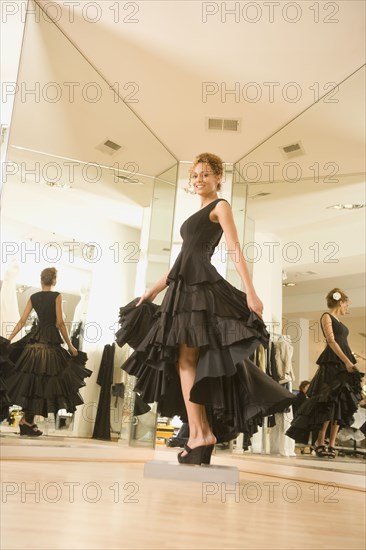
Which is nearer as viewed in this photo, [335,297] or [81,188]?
[335,297]

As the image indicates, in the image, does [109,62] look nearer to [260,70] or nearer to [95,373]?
[260,70]

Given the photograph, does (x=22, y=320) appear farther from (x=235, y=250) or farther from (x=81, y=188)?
(x=235, y=250)

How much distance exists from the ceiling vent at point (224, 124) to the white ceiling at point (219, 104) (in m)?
0.07

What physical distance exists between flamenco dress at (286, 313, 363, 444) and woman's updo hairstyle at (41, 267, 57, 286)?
197cm

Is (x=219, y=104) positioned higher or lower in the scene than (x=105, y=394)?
higher

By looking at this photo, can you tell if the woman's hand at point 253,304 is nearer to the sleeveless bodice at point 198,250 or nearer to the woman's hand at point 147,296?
the sleeveless bodice at point 198,250

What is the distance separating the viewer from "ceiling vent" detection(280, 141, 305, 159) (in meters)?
4.89

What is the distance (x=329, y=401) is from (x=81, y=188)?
244 centimetres

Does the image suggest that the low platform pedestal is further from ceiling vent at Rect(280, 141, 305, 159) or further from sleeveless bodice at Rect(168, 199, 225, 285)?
ceiling vent at Rect(280, 141, 305, 159)

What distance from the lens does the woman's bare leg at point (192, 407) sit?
2.42 m

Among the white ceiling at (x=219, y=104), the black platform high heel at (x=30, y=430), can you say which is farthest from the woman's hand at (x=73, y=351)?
the white ceiling at (x=219, y=104)

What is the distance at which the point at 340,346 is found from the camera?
382 cm

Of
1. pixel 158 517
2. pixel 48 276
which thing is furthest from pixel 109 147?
pixel 158 517

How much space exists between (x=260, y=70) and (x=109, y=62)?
1187 mm
